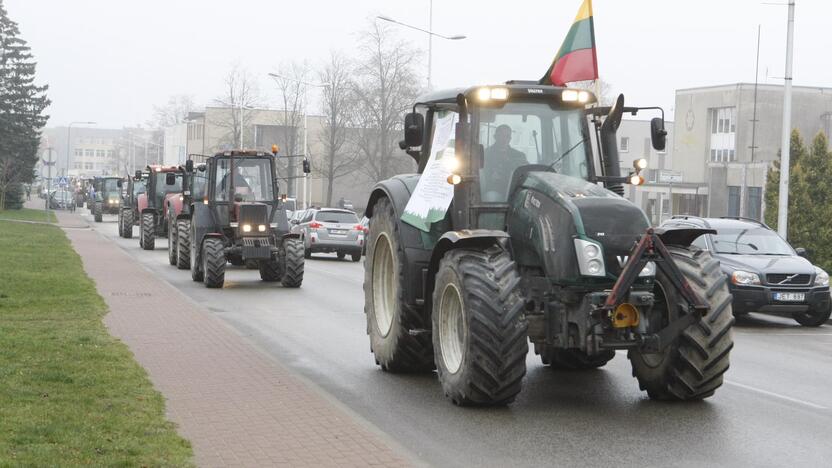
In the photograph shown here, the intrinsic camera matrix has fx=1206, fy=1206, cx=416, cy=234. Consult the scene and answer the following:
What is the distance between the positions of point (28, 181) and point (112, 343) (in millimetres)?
66674

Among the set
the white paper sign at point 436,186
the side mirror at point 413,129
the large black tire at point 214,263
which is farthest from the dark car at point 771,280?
the large black tire at point 214,263

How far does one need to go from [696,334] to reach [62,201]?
9240cm

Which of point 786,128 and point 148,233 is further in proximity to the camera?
point 148,233

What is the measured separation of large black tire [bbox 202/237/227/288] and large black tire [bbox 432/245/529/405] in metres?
14.0

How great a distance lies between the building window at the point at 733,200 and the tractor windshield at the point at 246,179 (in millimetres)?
48600

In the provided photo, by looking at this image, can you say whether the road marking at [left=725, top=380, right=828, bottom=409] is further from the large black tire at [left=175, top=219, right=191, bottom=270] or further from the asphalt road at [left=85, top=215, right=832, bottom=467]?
the large black tire at [left=175, top=219, right=191, bottom=270]

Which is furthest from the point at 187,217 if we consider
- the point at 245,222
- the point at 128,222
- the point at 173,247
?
the point at 128,222

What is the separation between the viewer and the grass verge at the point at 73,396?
7.79 m

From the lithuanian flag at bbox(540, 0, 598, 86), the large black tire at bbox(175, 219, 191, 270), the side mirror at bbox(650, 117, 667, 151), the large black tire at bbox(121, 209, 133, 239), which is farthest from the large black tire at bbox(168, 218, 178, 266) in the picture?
the side mirror at bbox(650, 117, 667, 151)

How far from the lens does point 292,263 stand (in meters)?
24.3

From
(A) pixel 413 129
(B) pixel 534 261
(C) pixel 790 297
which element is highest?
(A) pixel 413 129

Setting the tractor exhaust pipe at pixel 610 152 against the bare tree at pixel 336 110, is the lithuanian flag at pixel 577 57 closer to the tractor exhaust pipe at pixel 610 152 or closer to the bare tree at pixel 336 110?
the tractor exhaust pipe at pixel 610 152

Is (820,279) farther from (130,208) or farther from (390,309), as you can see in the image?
(130,208)

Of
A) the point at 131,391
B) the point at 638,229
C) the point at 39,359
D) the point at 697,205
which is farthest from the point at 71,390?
the point at 697,205
